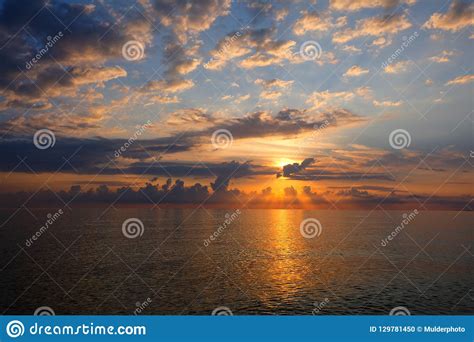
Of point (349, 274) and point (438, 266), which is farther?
point (438, 266)

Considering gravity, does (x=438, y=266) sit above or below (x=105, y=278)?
above

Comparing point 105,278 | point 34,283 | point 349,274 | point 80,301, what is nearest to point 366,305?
point 349,274

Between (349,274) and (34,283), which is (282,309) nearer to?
(349,274)

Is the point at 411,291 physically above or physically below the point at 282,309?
above

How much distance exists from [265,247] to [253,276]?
43.0 metres

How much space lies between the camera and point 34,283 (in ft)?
190

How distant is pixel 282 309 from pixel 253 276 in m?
18.9

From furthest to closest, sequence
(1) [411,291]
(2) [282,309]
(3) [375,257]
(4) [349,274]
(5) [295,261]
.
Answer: (3) [375,257]
(5) [295,261]
(4) [349,274]
(1) [411,291]
(2) [282,309]

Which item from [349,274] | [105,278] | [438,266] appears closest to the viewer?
[105,278]

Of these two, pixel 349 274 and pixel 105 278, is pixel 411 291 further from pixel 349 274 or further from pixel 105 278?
pixel 105 278

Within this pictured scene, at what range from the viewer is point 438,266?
7469cm
